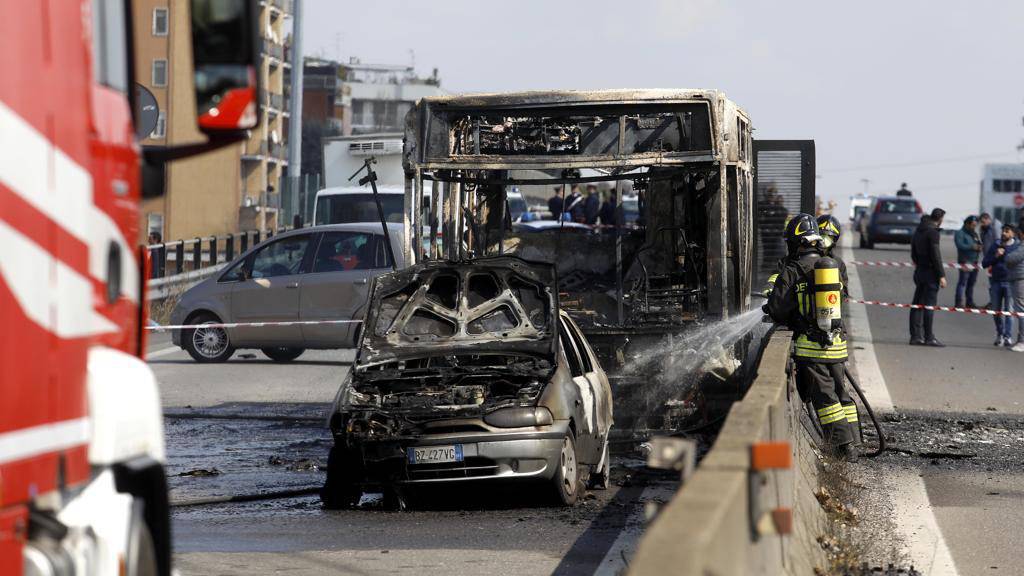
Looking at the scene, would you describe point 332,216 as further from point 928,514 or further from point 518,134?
point 928,514

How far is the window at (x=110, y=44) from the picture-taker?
4.48 m

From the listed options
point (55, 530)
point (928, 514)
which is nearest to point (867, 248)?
point (928, 514)

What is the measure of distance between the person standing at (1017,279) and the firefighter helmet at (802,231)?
1162 centimetres

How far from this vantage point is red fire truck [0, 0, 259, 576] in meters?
3.88

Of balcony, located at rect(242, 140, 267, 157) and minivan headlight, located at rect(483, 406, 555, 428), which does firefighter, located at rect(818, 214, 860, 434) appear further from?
balcony, located at rect(242, 140, 267, 157)

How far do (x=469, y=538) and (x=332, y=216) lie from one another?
17.6 metres

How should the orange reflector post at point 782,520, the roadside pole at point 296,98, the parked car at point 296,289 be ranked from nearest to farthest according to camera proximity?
the orange reflector post at point 782,520 < the parked car at point 296,289 < the roadside pole at point 296,98

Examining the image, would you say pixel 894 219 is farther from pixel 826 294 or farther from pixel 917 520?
pixel 917 520

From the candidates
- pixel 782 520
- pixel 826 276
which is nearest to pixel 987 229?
pixel 826 276

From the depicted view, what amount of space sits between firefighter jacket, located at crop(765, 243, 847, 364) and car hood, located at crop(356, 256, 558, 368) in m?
1.69

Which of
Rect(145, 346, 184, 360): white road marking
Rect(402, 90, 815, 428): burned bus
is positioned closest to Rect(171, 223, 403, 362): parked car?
Rect(145, 346, 184, 360): white road marking

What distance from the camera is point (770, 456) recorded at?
4984 millimetres

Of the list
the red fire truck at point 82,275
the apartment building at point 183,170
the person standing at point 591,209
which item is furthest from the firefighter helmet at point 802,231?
the apartment building at point 183,170

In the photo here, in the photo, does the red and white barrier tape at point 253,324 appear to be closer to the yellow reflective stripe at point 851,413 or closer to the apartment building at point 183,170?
the yellow reflective stripe at point 851,413
